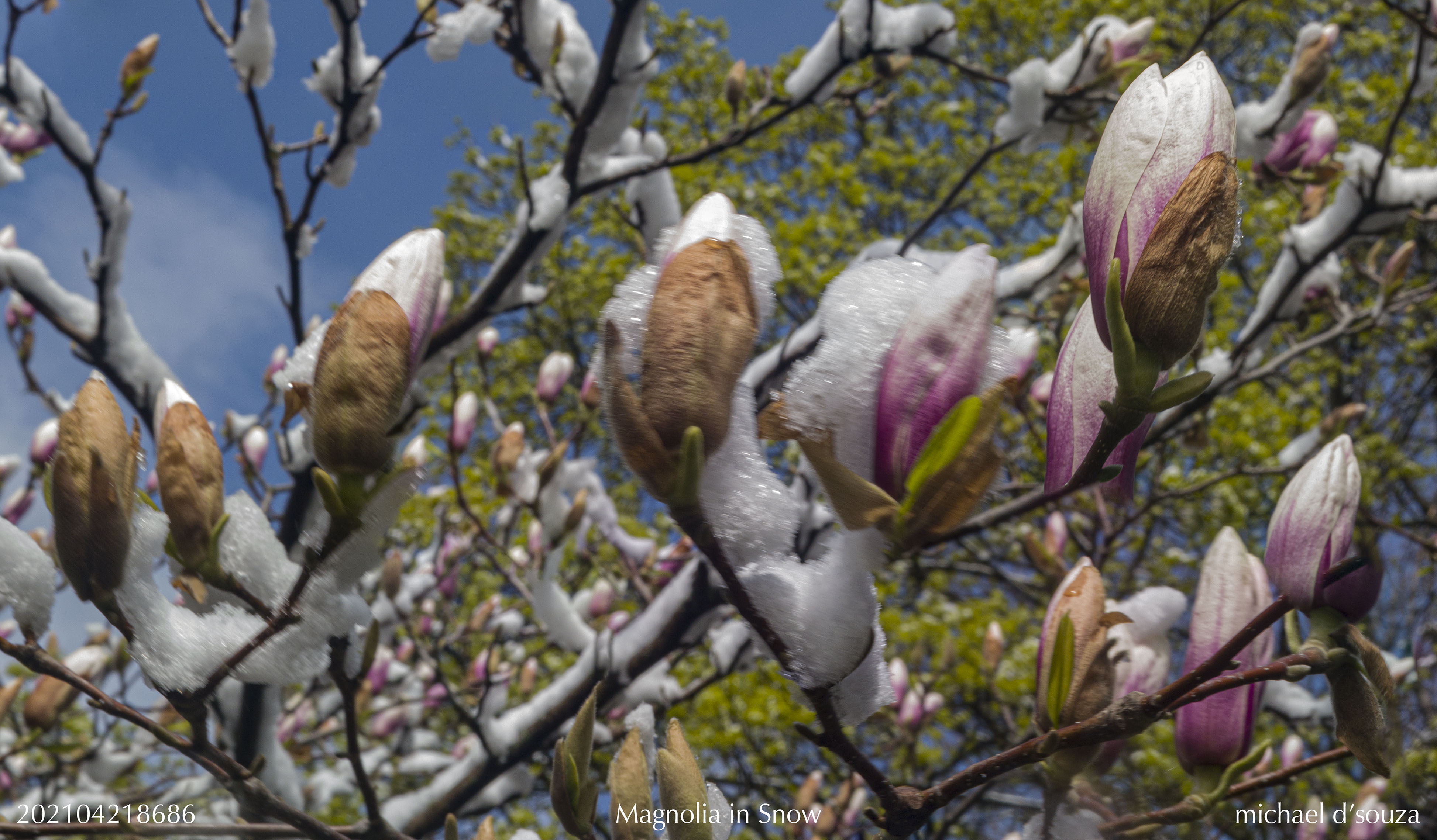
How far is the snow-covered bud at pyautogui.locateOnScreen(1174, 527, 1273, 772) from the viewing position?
478 mm

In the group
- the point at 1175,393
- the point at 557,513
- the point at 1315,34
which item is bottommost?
the point at 1175,393

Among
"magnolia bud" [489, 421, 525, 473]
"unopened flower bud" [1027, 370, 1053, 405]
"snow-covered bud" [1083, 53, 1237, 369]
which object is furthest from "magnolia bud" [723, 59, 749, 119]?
"snow-covered bud" [1083, 53, 1237, 369]

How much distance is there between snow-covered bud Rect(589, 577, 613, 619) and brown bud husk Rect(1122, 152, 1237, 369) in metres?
2.24

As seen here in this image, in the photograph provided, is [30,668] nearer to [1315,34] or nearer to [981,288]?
[981,288]

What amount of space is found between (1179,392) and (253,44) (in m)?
1.77

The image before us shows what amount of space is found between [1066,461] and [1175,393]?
5 cm

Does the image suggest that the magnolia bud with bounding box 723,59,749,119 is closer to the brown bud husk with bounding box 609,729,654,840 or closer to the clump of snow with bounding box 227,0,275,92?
the clump of snow with bounding box 227,0,275,92

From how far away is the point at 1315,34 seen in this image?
1.56 metres

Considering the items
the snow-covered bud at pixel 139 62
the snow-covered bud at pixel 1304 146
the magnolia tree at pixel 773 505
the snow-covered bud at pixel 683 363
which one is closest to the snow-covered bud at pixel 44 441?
the magnolia tree at pixel 773 505

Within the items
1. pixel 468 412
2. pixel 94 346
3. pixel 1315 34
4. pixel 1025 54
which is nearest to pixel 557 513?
pixel 468 412

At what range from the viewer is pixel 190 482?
1.45ft

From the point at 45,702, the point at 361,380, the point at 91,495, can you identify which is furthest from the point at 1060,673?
the point at 45,702

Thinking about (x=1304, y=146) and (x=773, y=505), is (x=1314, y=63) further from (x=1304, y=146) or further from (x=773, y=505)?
(x=773, y=505)

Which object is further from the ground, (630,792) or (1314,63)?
(1314,63)
